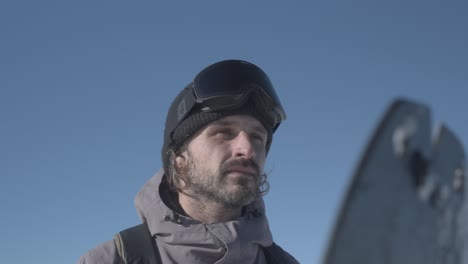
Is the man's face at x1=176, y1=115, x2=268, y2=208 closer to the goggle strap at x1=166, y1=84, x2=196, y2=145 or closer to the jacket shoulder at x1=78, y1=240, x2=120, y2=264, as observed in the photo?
the goggle strap at x1=166, y1=84, x2=196, y2=145

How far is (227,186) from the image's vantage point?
307cm

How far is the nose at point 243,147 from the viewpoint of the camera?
10.1 feet

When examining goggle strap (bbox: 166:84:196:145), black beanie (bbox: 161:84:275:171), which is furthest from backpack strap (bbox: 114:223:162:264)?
goggle strap (bbox: 166:84:196:145)

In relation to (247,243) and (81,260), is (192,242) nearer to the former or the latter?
(247,243)

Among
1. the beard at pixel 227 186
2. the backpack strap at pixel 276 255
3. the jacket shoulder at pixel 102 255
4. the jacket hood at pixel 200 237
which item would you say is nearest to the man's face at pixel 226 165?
the beard at pixel 227 186

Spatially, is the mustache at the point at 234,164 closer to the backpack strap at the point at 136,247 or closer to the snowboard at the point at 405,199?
the backpack strap at the point at 136,247

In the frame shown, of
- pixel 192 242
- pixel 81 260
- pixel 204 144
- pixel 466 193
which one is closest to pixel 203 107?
pixel 204 144

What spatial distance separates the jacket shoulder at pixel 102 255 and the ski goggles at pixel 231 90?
1.13m

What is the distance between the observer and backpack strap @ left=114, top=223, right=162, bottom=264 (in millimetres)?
2699

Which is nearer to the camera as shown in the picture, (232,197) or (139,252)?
(139,252)

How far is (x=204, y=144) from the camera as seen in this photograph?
322 centimetres

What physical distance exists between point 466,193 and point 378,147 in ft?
1.09

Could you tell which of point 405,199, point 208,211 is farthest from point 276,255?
point 405,199

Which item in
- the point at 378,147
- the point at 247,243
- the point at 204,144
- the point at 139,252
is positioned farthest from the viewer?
the point at 204,144
